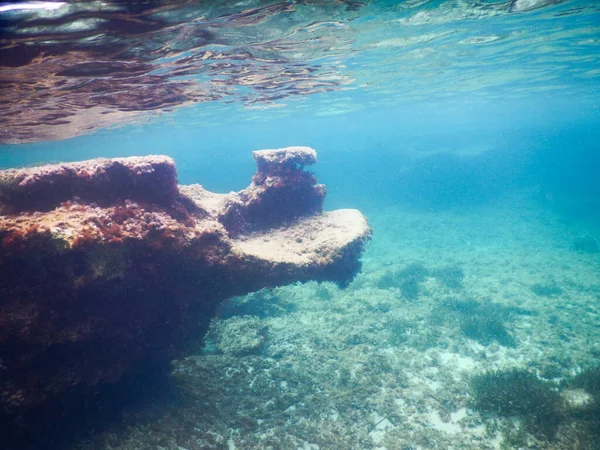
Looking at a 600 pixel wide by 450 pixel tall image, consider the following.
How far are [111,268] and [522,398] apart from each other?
11.7 meters

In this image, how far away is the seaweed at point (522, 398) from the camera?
878 centimetres

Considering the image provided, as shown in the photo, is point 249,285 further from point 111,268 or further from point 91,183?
point 91,183

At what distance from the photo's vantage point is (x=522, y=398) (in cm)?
955

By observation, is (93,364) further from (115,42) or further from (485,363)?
(485,363)

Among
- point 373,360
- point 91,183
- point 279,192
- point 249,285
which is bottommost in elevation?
point 373,360

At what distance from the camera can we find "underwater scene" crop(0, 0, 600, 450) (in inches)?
268

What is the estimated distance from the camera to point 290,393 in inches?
401

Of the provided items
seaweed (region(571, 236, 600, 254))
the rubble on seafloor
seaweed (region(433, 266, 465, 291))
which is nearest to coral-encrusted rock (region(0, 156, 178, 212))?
the rubble on seafloor

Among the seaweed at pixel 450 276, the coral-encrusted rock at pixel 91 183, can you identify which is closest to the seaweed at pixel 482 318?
the seaweed at pixel 450 276

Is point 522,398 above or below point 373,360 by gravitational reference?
above

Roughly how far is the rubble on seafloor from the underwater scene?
0.04 metres

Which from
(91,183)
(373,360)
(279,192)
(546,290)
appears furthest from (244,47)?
(546,290)

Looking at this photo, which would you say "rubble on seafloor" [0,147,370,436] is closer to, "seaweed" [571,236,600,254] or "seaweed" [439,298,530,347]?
"seaweed" [439,298,530,347]

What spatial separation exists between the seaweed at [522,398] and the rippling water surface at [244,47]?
1312 centimetres
